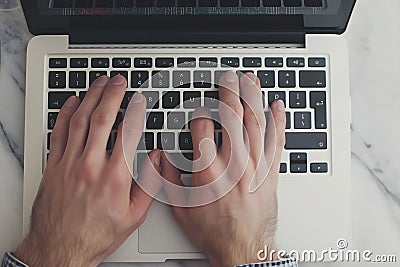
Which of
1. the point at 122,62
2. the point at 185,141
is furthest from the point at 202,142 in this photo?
the point at 122,62

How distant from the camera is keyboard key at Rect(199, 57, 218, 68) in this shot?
0.77m

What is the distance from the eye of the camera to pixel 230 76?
0.77m

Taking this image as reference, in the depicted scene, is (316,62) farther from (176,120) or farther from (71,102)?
(71,102)

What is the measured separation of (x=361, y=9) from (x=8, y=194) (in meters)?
0.47

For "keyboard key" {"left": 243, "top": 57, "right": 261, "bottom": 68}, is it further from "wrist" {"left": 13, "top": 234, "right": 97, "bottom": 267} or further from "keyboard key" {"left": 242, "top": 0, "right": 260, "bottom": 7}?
"wrist" {"left": 13, "top": 234, "right": 97, "bottom": 267}

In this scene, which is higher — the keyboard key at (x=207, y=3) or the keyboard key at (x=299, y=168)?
the keyboard key at (x=207, y=3)

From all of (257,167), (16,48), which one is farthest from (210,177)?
(16,48)

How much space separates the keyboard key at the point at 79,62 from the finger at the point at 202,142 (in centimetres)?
14

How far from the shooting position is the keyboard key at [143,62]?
2.52ft

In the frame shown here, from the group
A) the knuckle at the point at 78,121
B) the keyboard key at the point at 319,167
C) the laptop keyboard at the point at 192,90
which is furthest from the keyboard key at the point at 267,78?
the knuckle at the point at 78,121

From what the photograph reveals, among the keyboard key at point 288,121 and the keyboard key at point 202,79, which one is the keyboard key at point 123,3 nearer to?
the keyboard key at point 202,79

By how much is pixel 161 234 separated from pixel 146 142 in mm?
104

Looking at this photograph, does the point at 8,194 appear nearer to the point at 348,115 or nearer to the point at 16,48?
the point at 16,48

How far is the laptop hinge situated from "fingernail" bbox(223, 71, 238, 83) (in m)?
0.03
